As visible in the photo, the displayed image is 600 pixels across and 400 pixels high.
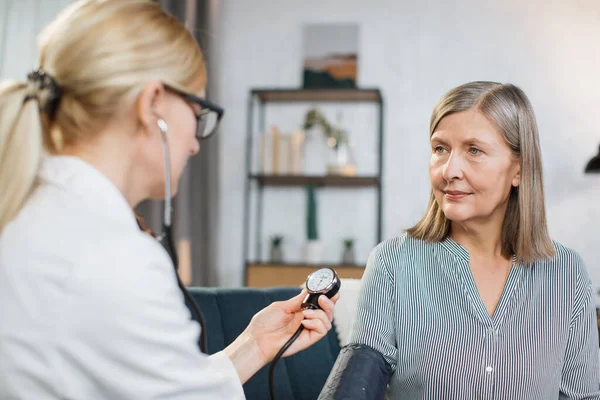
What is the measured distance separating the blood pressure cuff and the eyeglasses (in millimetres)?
539

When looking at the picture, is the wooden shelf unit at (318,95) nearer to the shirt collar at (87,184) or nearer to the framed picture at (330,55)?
the framed picture at (330,55)

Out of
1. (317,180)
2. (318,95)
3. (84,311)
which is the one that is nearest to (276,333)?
(84,311)

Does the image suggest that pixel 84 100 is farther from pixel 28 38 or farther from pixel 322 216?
pixel 322 216

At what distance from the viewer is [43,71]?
2.79 ft

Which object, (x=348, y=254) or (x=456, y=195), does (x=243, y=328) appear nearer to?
(x=456, y=195)

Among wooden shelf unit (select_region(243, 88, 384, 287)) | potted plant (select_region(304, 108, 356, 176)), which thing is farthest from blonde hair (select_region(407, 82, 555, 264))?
potted plant (select_region(304, 108, 356, 176))

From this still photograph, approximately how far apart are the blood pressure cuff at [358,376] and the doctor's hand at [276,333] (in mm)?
105

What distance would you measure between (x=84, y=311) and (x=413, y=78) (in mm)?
3580

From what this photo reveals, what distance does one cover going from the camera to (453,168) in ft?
4.70

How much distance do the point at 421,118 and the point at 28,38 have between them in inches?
90.7

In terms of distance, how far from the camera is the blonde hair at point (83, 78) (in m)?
0.81

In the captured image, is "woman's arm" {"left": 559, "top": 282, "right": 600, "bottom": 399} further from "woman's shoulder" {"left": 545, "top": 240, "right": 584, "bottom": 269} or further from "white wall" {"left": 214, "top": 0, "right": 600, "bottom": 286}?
"white wall" {"left": 214, "top": 0, "right": 600, "bottom": 286}

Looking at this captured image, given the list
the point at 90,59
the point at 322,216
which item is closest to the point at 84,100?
the point at 90,59

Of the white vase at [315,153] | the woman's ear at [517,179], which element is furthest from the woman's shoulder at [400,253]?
the white vase at [315,153]
